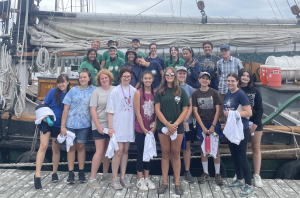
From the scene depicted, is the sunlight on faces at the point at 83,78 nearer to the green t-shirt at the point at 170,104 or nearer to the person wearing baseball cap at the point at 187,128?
the green t-shirt at the point at 170,104

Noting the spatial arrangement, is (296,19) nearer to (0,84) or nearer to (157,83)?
(157,83)

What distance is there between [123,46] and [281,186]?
15.5 feet

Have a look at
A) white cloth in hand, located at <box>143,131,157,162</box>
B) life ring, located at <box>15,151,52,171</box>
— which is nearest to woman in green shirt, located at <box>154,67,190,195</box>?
white cloth in hand, located at <box>143,131,157,162</box>

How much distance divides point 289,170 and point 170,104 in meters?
2.52

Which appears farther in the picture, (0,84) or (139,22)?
(139,22)

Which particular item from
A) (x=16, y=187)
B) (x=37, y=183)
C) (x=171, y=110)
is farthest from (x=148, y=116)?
(x=16, y=187)

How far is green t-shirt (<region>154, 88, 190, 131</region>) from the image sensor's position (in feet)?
11.2

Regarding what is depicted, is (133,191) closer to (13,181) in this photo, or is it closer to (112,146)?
(112,146)

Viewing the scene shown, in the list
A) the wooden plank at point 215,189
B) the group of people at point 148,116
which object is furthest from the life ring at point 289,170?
the wooden plank at point 215,189

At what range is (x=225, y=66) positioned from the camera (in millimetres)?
4453

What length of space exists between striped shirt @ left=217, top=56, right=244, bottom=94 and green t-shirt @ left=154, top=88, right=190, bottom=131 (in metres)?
1.27

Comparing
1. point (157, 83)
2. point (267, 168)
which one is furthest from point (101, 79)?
point (267, 168)

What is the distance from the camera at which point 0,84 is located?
5098mm

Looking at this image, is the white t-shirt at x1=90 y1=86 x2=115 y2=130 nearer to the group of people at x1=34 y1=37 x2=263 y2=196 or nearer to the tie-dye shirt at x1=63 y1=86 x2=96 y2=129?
the group of people at x1=34 y1=37 x2=263 y2=196
